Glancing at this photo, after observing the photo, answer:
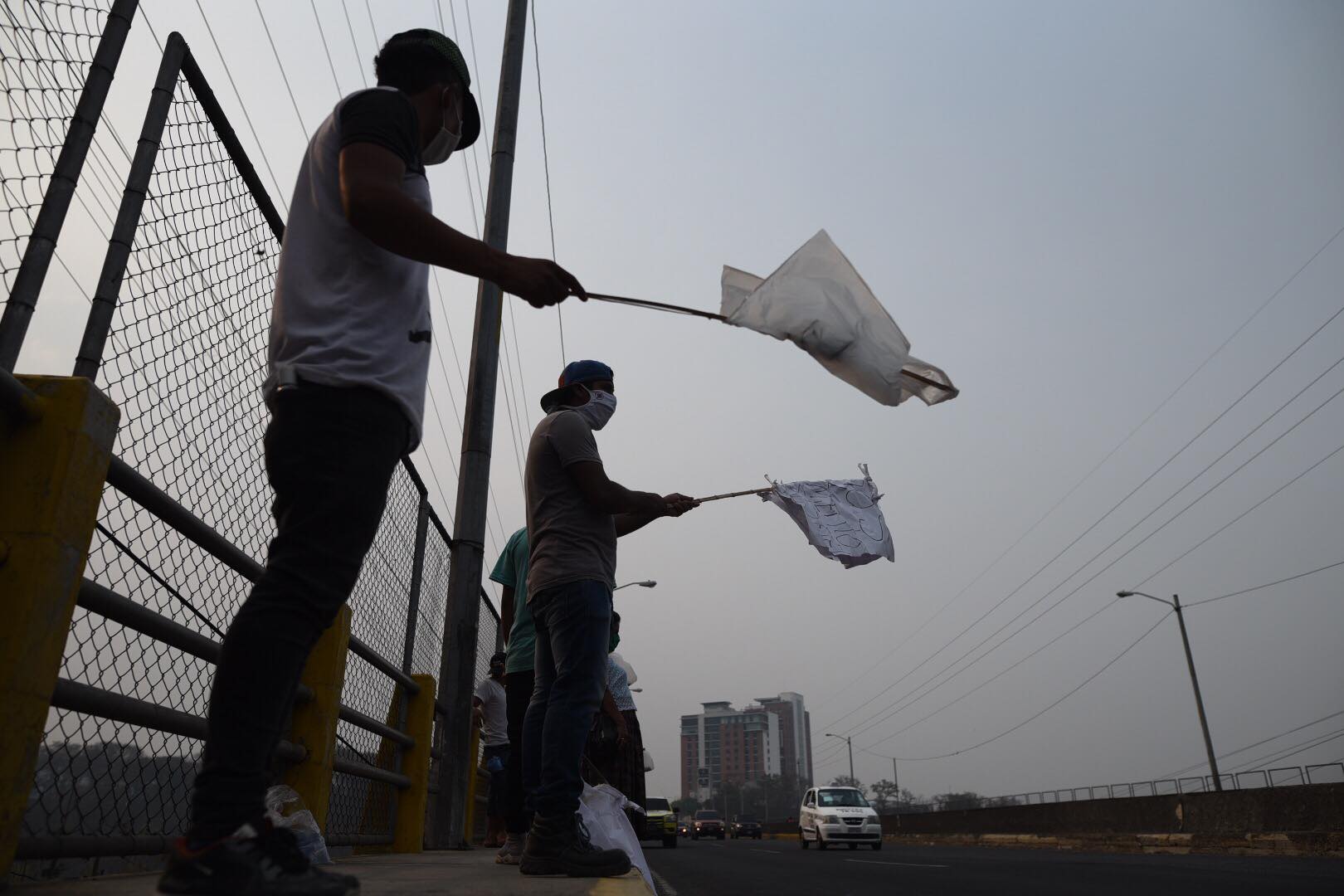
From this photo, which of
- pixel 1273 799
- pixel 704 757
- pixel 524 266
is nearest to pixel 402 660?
pixel 524 266

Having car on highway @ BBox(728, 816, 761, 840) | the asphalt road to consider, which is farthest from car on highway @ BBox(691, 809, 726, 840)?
the asphalt road

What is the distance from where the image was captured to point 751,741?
14350cm

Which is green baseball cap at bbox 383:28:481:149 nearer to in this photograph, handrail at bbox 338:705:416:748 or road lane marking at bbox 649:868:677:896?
handrail at bbox 338:705:416:748

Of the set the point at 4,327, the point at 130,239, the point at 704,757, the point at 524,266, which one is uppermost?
the point at 704,757

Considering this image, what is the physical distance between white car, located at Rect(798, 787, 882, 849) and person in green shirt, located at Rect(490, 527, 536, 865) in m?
19.4

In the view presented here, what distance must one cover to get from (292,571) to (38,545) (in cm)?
58

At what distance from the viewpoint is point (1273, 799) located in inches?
504

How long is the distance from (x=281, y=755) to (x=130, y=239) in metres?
1.93

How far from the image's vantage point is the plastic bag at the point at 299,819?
294 centimetres

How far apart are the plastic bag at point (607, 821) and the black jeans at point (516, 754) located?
1.07 m

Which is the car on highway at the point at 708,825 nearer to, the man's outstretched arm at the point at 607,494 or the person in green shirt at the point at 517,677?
the person in green shirt at the point at 517,677

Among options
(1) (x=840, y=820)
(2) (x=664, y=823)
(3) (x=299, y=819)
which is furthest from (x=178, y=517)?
(2) (x=664, y=823)

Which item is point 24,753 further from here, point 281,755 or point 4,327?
point 281,755

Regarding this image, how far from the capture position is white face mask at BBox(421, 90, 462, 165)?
2357 millimetres
